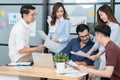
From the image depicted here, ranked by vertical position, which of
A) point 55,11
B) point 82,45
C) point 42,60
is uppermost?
point 55,11

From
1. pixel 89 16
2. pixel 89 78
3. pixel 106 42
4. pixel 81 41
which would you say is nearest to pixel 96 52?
pixel 81 41

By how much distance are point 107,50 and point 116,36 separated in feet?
2.68

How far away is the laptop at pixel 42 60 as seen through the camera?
9.27ft

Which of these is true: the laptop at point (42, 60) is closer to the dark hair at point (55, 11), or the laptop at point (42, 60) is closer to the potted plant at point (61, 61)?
the potted plant at point (61, 61)

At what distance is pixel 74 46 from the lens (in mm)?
3201

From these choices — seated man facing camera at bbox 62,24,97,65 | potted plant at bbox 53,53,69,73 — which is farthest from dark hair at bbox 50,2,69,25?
potted plant at bbox 53,53,69,73

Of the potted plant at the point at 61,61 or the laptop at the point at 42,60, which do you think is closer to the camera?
the potted plant at the point at 61,61

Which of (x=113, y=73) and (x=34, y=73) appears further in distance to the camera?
(x=34, y=73)

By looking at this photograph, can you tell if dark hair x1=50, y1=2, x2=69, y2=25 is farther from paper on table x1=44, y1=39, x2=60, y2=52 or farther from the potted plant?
the potted plant

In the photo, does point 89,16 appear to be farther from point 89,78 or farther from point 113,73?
point 113,73

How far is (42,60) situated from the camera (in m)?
2.90

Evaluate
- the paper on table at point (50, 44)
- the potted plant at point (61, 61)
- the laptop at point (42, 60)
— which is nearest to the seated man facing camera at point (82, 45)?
the paper on table at point (50, 44)

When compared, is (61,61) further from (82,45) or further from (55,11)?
(55,11)

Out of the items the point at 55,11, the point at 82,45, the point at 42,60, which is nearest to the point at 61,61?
the point at 42,60
